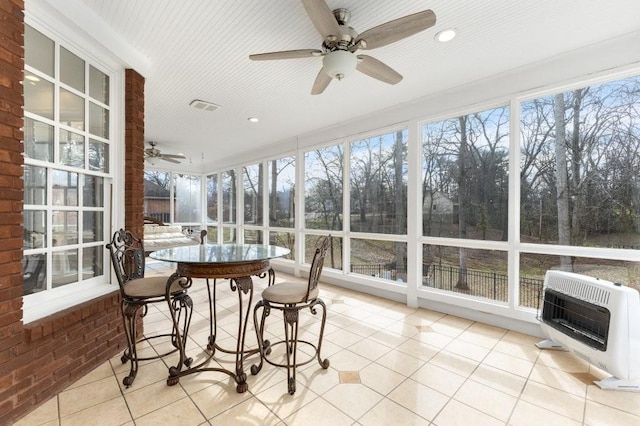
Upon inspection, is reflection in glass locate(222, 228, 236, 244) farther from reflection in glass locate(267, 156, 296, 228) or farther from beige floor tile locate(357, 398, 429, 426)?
beige floor tile locate(357, 398, 429, 426)

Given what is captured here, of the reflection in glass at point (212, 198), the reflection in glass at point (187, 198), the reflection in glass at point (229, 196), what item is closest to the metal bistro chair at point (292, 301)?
the reflection in glass at point (229, 196)

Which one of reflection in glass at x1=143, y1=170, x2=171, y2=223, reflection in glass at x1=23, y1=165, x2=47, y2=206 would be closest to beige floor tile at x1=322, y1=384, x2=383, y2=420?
reflection in glass at x1=23, y1=165, x2=47, y2=206

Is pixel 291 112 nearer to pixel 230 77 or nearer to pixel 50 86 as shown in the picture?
pixel 230 77

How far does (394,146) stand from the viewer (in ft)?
13.4

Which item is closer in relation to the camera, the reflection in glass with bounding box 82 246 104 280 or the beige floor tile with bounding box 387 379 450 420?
the beige floor tile with bounding box 387 379 450 420

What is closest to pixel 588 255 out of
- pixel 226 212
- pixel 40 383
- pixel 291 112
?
pixel 291 112

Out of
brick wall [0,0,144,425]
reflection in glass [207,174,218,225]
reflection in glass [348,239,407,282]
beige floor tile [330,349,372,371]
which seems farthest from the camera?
→ reflection in glass [207,174,218,225]

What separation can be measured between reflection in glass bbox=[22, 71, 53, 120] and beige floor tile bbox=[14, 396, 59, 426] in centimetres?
189

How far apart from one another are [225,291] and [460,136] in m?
3.92

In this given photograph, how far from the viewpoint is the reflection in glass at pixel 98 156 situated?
2.37 m

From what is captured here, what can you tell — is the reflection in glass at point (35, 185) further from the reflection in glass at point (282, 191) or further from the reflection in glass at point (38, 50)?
the reflection in glass at point (282, 191)

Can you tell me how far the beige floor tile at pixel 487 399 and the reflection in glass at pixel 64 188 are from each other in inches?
123

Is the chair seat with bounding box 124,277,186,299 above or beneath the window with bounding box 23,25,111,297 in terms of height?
beneath

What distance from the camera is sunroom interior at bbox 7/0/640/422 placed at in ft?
6.64
